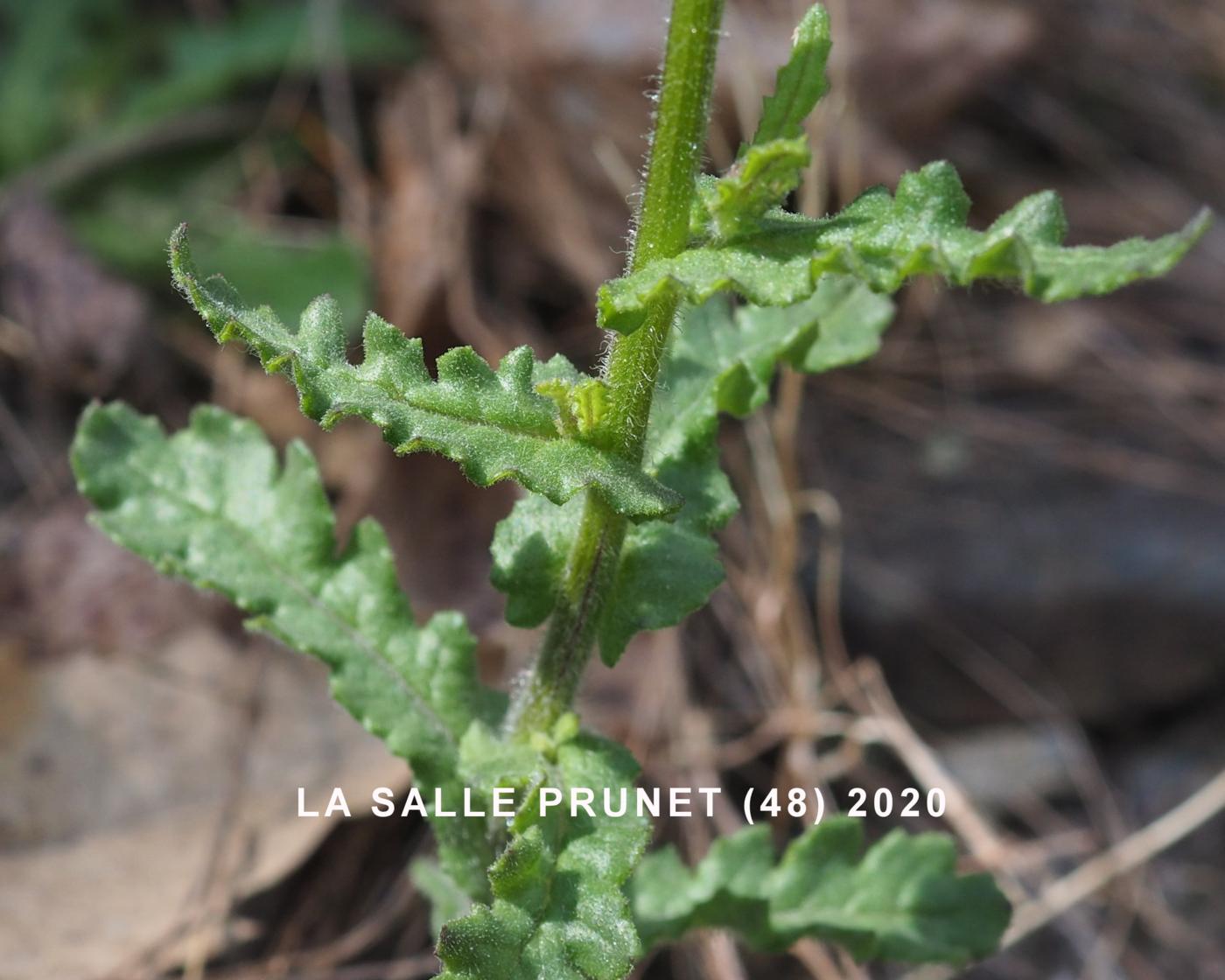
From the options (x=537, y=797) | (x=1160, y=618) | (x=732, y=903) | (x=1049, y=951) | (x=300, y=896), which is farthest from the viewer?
(x=1160, y=618)

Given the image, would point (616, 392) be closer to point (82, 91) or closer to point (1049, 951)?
point (1049, 951)

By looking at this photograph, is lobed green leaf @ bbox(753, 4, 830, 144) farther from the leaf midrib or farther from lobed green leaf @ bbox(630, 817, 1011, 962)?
lobed green leaf @ bbox(630, 817, 1011, 962)

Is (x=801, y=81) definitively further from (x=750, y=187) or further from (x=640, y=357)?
(x=640, y=357)

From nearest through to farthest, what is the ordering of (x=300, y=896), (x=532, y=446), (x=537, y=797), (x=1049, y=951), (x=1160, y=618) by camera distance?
(x=532, y=446) < (x=537, y=797) < (x=300, y=896) < (x=1049, y=951) < (x=1160, y=618)

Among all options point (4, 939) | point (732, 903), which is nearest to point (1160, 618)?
point (732, 903)

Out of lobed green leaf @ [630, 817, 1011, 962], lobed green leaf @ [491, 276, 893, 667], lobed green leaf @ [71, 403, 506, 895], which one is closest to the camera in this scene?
lobed green leaf @ [491, 276, 893, 667]

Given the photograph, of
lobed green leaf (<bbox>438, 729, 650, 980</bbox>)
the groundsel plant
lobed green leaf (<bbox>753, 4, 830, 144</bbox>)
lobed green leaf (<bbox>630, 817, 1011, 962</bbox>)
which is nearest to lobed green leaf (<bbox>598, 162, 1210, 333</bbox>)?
the groundsel plant
